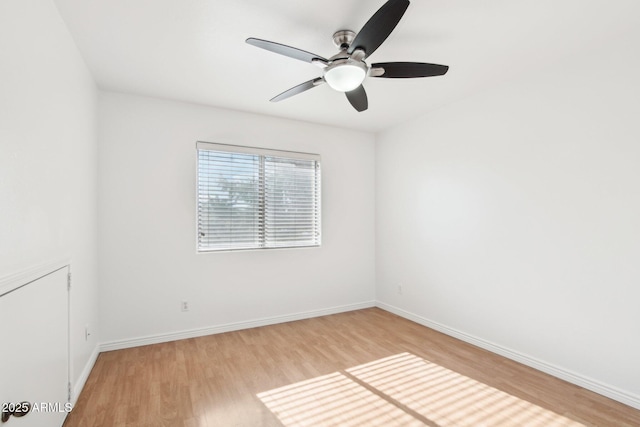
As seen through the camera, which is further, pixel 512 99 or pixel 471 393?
pixel 512 99

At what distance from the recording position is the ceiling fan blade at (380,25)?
1.42 m

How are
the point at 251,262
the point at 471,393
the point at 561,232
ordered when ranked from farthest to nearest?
the point at 251,262
the point at 561,232
the point at 471,393

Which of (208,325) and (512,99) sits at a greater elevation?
(512,99)

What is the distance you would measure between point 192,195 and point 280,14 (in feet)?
6.83

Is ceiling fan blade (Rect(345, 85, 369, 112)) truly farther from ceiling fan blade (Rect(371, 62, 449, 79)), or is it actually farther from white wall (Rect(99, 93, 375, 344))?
white wall (Rect(99, 93, 375, 344))

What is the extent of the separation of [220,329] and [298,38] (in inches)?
117

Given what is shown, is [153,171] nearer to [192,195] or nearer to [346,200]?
[192,195]

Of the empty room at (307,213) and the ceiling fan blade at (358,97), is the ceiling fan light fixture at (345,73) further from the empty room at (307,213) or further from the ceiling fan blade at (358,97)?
the ceiling fan blade at (358,97)

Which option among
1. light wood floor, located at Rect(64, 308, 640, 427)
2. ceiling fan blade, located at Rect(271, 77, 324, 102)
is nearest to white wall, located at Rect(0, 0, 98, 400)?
light wood floor, located at Rect(64, 308, 640, 427)

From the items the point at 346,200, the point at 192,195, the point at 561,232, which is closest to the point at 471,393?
the point at 561,232

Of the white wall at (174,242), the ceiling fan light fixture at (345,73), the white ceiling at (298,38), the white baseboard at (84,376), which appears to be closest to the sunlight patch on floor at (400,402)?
the white baseboard at (84,376)

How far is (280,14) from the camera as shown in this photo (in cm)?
185

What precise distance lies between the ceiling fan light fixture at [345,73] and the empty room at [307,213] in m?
0.02

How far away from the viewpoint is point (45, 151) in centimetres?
164
